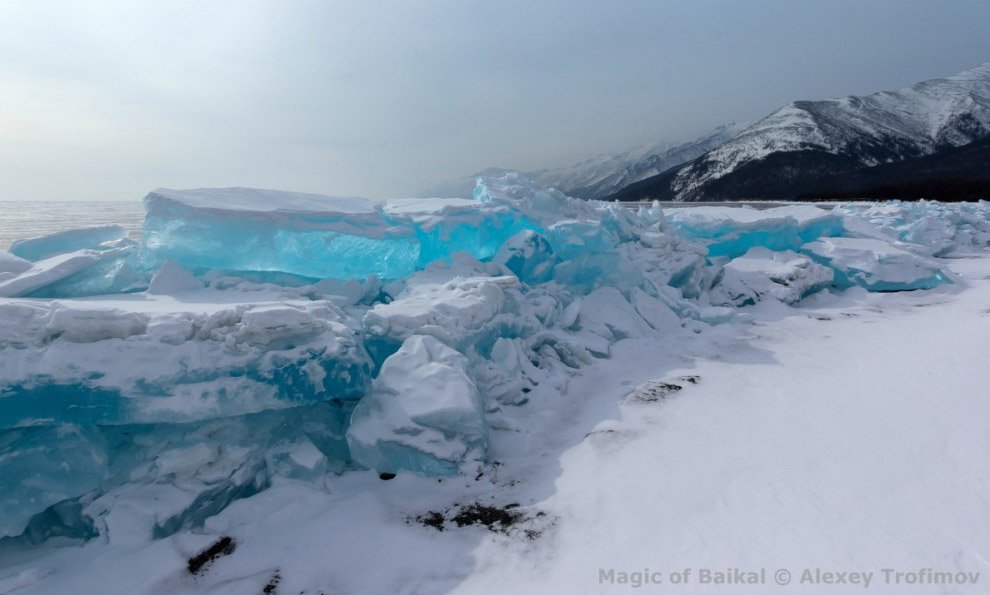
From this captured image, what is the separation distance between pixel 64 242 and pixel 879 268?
13143 mm

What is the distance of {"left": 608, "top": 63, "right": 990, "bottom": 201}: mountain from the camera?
58.8 metres

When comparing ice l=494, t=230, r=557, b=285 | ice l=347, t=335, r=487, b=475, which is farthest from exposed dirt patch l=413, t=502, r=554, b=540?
ice l=494, t=230, r=557, b=285

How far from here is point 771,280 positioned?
9.20m

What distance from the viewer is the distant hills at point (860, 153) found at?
4344 cm

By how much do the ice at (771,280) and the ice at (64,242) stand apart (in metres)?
9.03

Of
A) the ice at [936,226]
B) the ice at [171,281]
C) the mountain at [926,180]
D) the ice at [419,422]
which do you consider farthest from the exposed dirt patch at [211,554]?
the mountain at [926,180]

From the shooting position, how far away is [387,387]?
13.0 ft

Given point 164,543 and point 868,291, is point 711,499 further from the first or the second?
point 868,291

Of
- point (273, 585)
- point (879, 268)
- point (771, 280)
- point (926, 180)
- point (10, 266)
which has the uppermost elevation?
point (926, 180)

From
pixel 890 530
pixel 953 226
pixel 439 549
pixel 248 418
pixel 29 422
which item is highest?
pixel 953 226

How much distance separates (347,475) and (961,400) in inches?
202

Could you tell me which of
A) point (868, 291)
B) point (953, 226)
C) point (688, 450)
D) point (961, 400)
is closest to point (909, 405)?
point (961, 400)

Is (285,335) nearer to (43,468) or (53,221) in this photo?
(43,468)

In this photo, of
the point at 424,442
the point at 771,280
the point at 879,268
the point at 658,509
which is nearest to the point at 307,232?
the point at 424,442
